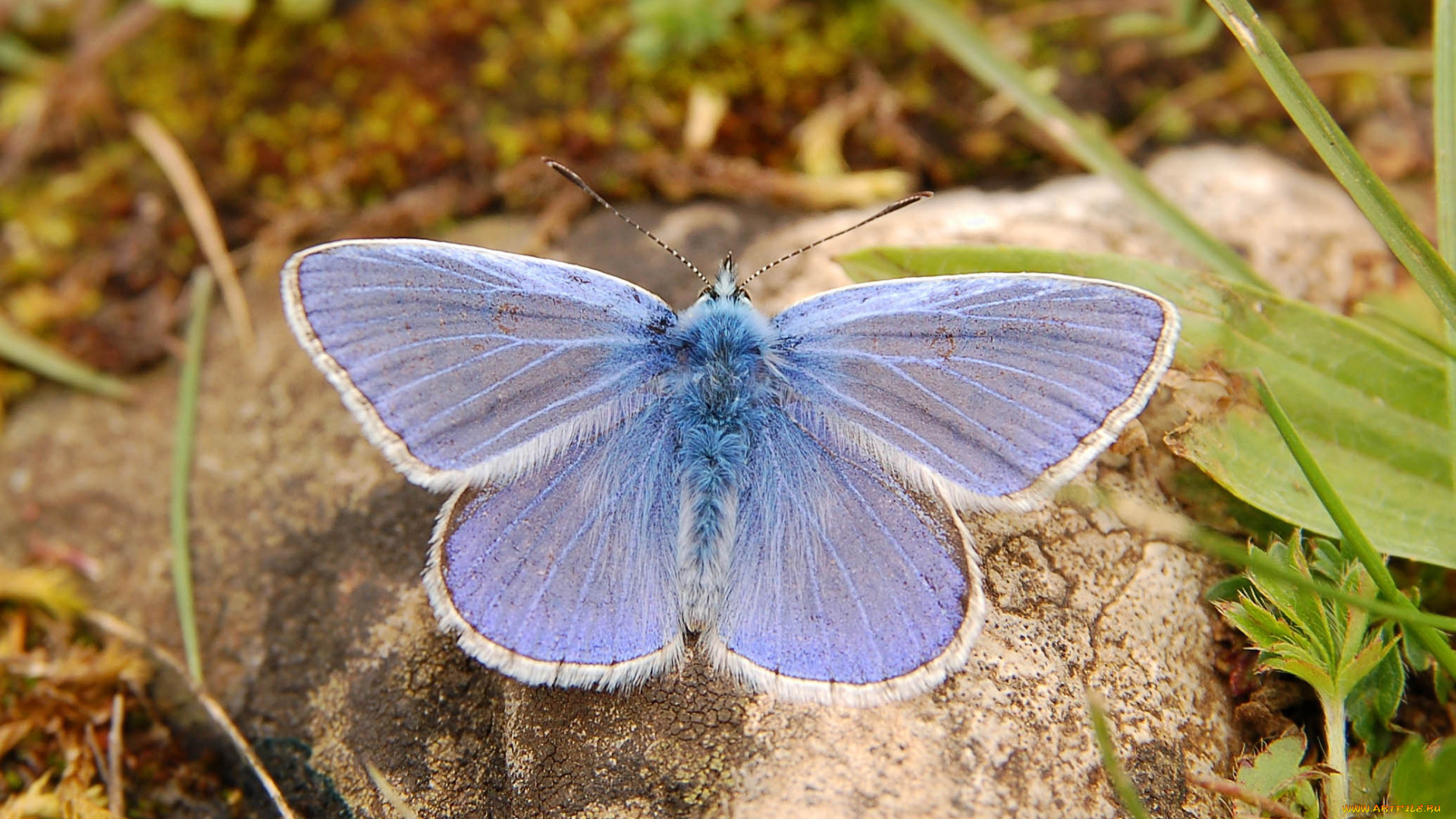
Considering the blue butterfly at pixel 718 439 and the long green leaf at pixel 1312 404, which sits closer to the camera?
the blue butterfly at pixel 718 439

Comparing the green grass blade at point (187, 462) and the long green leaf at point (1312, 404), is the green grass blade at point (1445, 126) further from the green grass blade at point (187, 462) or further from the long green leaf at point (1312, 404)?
the green grass blade at point (187, 462)

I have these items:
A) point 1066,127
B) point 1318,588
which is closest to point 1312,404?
point 1318,588

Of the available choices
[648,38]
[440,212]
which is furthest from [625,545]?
[648,38]

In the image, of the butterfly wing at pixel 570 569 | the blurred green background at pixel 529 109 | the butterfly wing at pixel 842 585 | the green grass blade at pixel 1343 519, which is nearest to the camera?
the green grass blade at pixel 1343 519

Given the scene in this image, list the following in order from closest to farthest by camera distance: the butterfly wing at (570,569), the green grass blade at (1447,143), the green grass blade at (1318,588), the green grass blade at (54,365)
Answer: the green grass blade at (1318,588) → the butterfly wing at (570,569) → the green grass blade at (1447,143) → the green grass blade at (54,365)

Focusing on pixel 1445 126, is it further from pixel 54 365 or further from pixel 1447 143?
pixel 54 365

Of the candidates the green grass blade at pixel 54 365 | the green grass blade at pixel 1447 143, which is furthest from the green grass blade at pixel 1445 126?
the green grass blade at pixel 54 365

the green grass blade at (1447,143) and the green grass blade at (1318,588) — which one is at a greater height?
the green grass blade at (1447,143)
